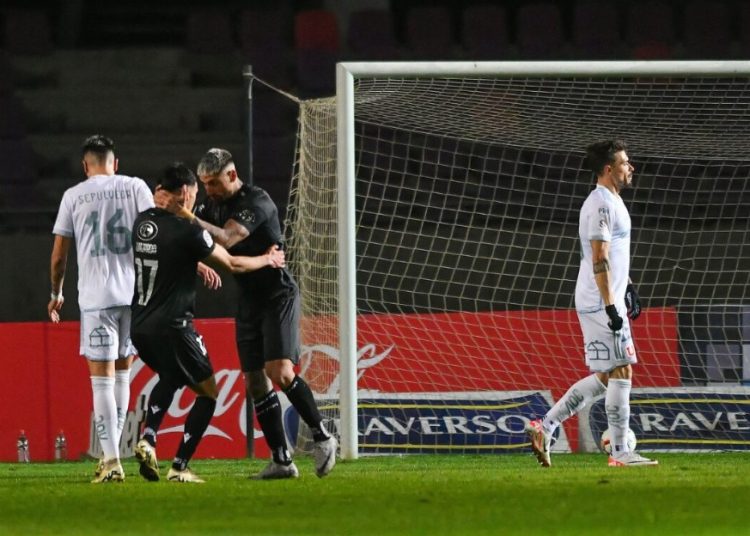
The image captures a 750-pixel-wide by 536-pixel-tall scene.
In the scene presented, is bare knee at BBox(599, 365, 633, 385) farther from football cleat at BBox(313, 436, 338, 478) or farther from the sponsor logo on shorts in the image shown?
the sponsor logo on shorts

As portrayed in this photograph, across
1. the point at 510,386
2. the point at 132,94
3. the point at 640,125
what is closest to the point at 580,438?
the point at 510,386

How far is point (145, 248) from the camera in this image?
6.98m

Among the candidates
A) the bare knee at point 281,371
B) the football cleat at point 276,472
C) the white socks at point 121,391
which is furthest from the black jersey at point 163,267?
the football cleat at point 276,472

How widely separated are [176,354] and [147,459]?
1.62 feet

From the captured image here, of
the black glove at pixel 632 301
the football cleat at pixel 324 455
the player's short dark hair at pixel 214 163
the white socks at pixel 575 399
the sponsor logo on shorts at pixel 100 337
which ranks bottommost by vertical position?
the football cleat at pixel 324 455

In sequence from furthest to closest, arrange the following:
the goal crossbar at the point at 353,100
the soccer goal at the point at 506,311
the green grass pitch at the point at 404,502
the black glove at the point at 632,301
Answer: the soccer goal at the point at 506,311, the goal crossbar at the point at 353,100, the black glove at the point at 632,301, the green grass pitch at the point at 404,502

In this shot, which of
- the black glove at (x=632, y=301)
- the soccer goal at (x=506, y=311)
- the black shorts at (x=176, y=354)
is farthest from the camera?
the soccer goal at (x=506, y=311)

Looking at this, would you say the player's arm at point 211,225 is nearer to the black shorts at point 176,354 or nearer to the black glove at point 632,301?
the black shorts at point 176,354

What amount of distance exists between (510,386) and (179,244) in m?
4.02

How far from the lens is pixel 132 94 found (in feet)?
54.2

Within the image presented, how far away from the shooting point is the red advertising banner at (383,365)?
10.4 meters

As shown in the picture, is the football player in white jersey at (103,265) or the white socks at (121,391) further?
the white socks at (121,391)

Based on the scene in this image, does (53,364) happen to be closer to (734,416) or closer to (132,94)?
(734,416)

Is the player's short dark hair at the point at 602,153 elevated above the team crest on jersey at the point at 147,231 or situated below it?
above
